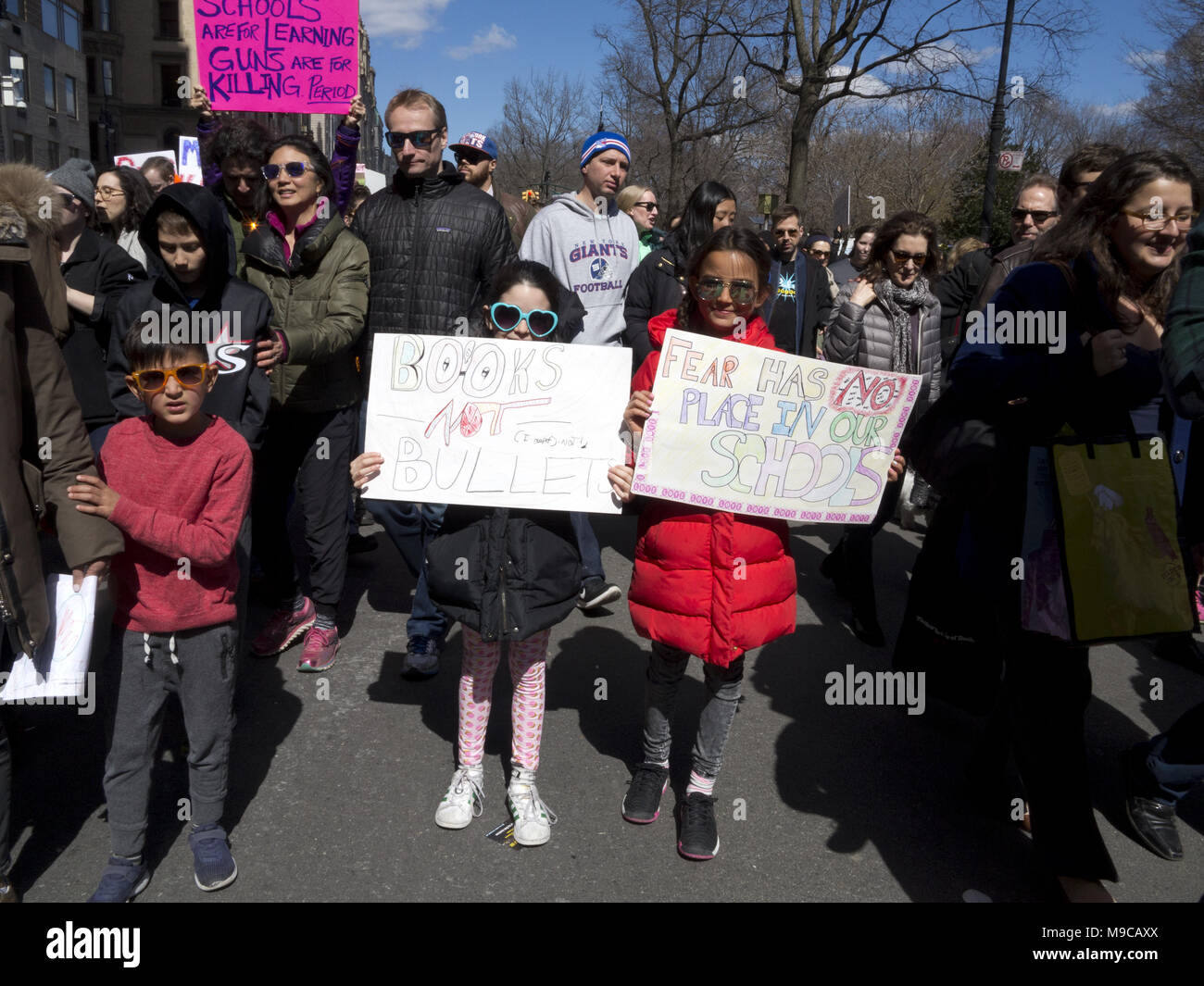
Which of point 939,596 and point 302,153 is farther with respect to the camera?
point 302,153

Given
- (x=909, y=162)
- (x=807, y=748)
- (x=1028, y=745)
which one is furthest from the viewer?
(x=909, y=162)

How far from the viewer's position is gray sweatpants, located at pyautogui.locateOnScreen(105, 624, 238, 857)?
107 inches

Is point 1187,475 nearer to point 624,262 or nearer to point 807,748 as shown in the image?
point 807,748

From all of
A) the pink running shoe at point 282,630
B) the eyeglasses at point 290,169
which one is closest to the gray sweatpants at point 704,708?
the pink running shoe at point 282,630

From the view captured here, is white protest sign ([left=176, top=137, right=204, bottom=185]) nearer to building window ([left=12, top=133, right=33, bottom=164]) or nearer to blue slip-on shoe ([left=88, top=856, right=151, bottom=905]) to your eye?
blue slip-on shoe ([left=88, top=856, right=151, bottom=905])

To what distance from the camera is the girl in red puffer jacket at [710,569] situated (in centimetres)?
296

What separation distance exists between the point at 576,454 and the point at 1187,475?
81.1 inches

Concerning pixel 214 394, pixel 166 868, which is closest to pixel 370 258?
pixel 214 394

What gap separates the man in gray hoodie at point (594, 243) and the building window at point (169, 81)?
2140 inches

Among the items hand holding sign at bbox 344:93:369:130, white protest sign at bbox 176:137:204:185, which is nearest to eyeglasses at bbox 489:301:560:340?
hand holding sign at bbox 344:93:369:130

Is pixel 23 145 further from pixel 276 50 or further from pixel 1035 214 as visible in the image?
pixel 1035 214

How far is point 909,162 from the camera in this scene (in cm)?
3616

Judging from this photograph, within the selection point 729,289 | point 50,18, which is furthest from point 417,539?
point 50,18

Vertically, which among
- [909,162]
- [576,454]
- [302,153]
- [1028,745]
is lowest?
[1028,745]
